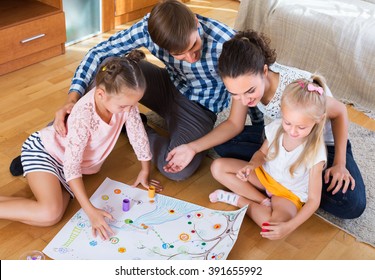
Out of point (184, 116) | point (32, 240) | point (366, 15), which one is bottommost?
point (32, 240)

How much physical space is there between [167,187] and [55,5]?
1.12 metres

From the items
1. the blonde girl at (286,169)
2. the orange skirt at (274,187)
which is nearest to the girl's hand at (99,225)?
the blonde girl at (286,169)

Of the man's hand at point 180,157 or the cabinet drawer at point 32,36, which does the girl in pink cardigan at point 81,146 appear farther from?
the cabinet drawer at point 32,36

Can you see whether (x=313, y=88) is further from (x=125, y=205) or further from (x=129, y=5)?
(x=129, y=5)

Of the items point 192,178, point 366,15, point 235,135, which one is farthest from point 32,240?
point 366,15

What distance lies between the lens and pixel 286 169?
148 centimetres

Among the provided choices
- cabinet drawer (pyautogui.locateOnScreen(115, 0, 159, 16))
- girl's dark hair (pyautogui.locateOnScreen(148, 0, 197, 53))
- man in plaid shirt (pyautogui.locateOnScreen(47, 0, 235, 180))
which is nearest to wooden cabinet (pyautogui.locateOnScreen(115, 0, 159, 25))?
cabinet drawer (pyautogui.locateOnScreen(115, 0, 159, 16))

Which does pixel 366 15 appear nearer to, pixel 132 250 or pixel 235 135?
pixel 235 135

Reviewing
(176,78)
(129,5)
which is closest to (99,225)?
(176,78)

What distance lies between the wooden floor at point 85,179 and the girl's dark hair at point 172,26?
0.49 meters

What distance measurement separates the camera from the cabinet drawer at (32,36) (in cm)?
212

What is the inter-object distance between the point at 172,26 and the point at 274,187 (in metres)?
0.56

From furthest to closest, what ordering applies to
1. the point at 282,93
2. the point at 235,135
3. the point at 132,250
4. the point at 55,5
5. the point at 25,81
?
the point at 55,5, the point at 25,81, the point at 235,135, the point at 282,93, the point at 132,250

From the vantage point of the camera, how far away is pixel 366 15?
2268 mm
